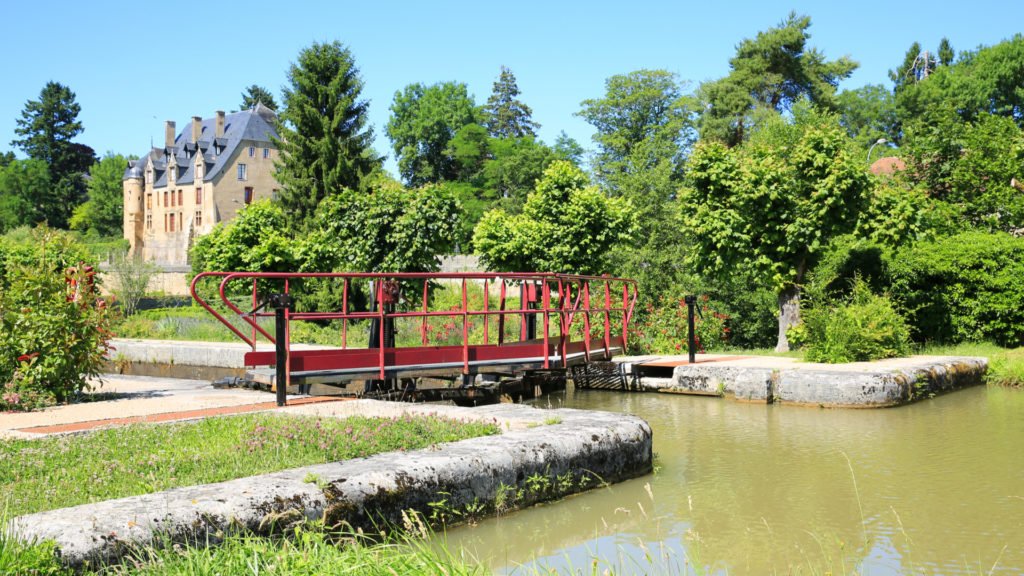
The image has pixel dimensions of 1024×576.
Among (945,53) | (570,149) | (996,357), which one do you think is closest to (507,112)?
(570,149)

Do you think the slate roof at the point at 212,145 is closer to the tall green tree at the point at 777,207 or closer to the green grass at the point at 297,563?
the tall green tree at the point at 777,207

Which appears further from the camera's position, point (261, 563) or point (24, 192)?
point (24, 192)

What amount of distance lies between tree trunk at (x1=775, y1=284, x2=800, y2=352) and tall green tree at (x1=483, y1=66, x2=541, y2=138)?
52.4m

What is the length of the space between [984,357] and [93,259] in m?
14.3

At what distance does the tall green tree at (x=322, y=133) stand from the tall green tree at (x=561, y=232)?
15791 millimetres

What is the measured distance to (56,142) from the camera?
8381cm

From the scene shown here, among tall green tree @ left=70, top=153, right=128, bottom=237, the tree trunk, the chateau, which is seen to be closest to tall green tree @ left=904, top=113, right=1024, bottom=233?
the tree trunk

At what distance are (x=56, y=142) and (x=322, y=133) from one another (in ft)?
197

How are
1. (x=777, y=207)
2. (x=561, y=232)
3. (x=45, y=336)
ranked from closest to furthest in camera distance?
(x=45, y=336), (x=777, y=207), (x=561, y=232)

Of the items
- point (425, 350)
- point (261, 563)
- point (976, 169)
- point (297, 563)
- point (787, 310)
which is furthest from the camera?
point (976, 169)

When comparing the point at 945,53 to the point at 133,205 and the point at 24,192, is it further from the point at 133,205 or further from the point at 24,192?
the point at 24,192

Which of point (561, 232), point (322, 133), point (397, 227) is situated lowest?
point (397, 227)

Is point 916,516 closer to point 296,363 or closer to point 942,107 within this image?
point 296,363

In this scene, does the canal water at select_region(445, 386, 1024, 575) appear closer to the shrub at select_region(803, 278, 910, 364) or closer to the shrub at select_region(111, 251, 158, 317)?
the shrub at select_region(803, 278, 910, 364)
